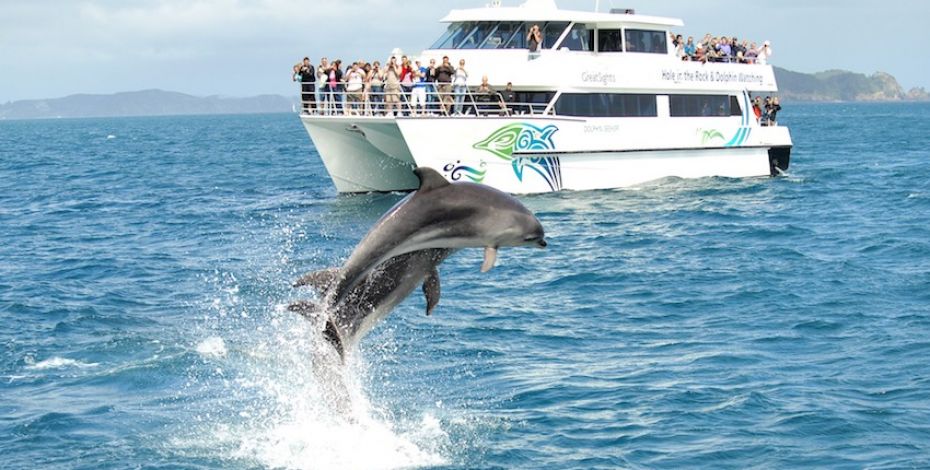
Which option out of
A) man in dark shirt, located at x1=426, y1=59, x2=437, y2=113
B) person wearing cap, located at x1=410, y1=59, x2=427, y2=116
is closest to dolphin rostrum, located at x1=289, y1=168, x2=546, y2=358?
person wearing cap, located at x1=410, y1=59, x2=427, y2=116

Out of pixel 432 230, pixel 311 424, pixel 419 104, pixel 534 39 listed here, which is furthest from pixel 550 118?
pixel 432 230

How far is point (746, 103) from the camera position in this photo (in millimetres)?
36938

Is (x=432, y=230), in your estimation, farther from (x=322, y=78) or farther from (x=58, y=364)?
(x=322, y=78)

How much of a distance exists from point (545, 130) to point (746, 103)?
899cm

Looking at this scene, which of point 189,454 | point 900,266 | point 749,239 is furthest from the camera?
point 749,239

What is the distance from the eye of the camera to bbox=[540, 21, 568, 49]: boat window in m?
32.1

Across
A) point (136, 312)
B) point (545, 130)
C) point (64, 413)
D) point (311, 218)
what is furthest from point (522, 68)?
point (64, 413)

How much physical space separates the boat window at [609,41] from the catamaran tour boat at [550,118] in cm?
3

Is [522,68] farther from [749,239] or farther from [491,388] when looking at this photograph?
[491,388]

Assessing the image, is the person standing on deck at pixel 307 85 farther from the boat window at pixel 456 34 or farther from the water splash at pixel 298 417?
the water splash at pixel 298 417

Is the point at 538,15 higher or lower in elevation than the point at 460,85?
higher

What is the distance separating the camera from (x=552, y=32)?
32.2 m

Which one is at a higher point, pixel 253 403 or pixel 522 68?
pixel 522 68

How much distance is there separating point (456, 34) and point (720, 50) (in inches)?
367
